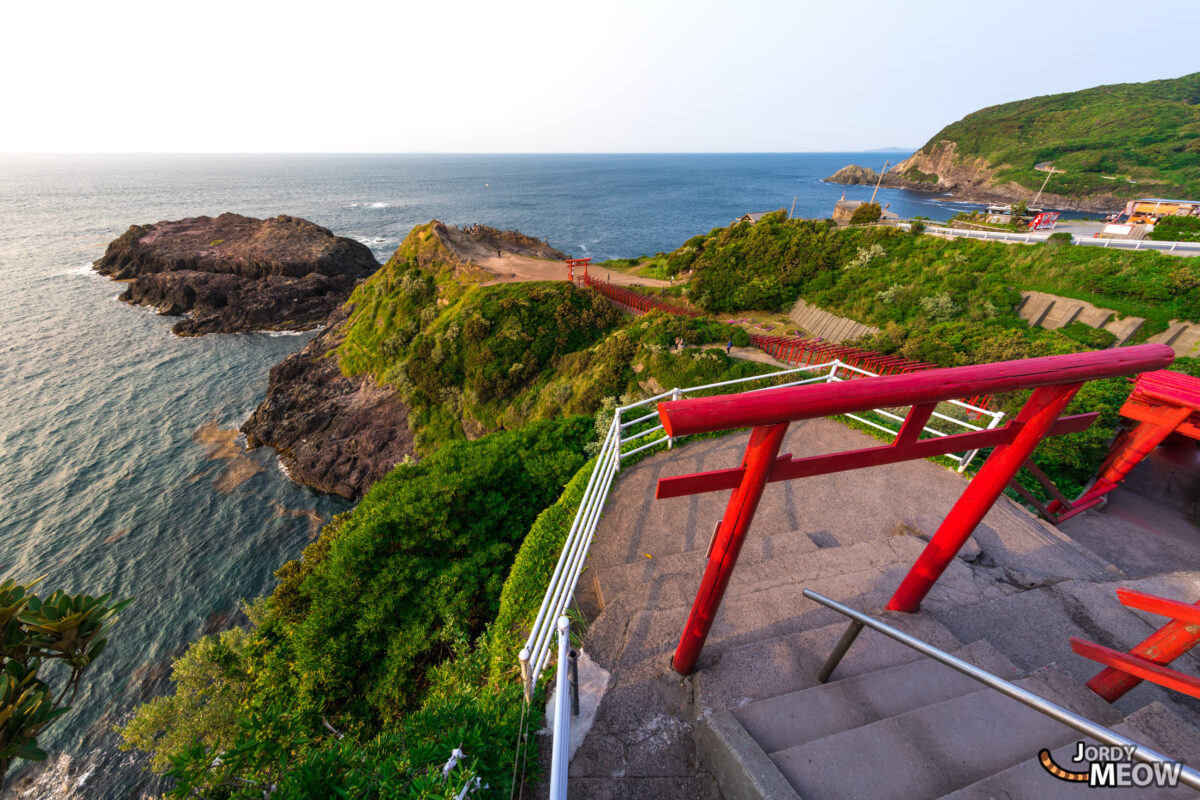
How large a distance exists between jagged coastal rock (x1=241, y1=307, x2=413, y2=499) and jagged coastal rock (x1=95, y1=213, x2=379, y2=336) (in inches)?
566

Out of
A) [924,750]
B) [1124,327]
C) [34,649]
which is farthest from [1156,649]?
[1124,327]

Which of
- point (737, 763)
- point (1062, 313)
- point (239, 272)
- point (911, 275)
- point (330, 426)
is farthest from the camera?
point (239, 272)

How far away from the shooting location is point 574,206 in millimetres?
97625

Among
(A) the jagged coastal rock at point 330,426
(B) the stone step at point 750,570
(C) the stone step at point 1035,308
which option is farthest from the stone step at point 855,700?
(A) the jagged coastal rock at point 330,426

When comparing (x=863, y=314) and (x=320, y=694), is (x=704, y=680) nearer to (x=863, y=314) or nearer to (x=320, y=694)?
(x=320, y=694)

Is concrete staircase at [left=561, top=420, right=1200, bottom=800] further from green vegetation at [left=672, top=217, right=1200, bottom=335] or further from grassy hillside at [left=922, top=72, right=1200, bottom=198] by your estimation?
grassy hillside at [left=922, top=72, right=1200, bottom=198]

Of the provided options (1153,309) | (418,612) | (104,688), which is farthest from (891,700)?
(104,688)

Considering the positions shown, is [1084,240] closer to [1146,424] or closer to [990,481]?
[1146,424]

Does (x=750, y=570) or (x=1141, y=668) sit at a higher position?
(x=1141, y=668)

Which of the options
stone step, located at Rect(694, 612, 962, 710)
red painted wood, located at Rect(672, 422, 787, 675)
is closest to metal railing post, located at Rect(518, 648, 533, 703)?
red painted wood, located at Rect(672, 422, 787, 675)

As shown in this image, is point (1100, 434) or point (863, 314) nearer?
point (1100, 434)

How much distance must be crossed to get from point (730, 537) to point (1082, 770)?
247 centimetres

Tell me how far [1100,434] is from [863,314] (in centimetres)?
1024

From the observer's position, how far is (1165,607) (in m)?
3.10
